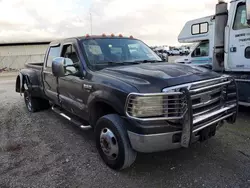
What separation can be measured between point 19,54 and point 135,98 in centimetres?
3472

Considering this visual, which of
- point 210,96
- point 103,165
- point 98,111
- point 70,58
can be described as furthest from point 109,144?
point 70,58

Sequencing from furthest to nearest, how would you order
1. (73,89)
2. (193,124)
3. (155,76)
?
Result: (73,89)
(155,76)
(193,124)

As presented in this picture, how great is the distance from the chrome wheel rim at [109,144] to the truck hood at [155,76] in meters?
0.76

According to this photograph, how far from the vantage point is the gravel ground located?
10.2 feet

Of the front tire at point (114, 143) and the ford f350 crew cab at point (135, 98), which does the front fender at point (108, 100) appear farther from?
the front tire at point (114, 143)

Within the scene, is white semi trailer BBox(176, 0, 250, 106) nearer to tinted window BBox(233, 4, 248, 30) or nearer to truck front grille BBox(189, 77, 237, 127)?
tinted window BBox(233, 4, 248, 30)

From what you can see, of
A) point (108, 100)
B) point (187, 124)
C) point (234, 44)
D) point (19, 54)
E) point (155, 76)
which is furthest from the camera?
point (19, 54)

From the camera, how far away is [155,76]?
9.87 ft

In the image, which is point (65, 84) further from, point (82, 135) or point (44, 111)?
point (44, 111)

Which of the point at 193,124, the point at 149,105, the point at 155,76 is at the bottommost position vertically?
the point at 193,124

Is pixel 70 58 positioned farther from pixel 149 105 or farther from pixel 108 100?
pixel 149 105

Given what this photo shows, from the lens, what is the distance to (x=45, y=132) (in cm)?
512

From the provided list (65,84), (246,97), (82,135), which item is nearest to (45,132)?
(82,135)

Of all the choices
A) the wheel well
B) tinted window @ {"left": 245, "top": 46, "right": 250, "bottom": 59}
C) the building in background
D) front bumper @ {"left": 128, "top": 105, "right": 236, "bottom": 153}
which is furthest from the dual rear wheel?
the building in background
